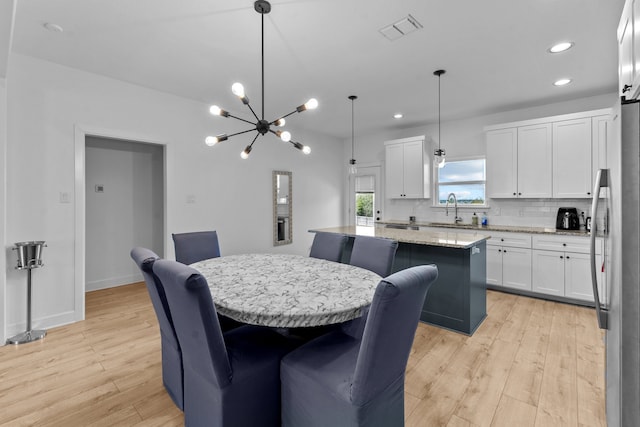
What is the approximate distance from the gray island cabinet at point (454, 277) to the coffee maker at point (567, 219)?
5.68 ft

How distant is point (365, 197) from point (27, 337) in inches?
218

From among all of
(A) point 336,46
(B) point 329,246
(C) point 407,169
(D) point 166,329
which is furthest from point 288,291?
(C) point 407,169

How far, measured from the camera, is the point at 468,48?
279cm

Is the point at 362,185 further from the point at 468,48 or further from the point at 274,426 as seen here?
the point at 274,426

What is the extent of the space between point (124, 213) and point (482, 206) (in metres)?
5.66

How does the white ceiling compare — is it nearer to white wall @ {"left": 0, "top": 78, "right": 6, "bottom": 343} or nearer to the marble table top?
white wall @ {"left": 0, "top": 78, "right": 6, "bottom": 343}

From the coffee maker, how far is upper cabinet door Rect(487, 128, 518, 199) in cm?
60

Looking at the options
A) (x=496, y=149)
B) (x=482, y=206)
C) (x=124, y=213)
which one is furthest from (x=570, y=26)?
(x=124, y=213)

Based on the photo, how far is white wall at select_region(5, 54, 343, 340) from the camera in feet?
9.56

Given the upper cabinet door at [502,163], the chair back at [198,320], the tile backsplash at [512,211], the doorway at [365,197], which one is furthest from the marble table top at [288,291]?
the doorway at [365,197]

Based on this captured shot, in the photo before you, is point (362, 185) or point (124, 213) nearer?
point (124, 213)

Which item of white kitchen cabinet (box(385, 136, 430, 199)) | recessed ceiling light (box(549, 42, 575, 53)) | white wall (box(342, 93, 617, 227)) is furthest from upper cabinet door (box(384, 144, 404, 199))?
recessed ceiling light (box(549, 42, 575, 53))

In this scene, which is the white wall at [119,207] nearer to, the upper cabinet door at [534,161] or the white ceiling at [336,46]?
the white ceiling at [336,46]

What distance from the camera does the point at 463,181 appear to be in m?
5.15
